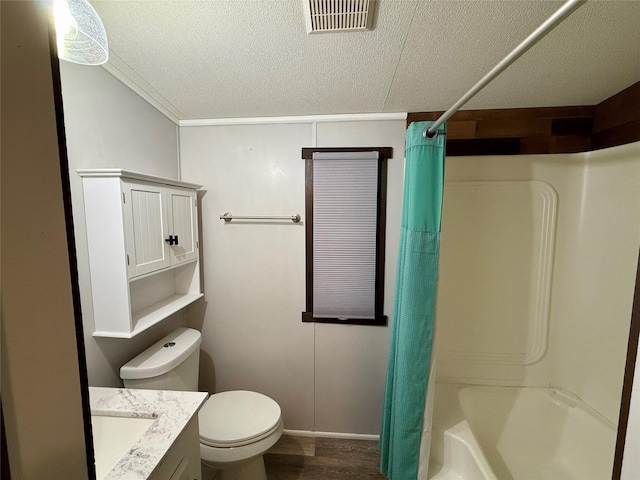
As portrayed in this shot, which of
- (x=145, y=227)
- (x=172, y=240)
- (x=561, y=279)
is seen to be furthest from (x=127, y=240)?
(x=561, y=279)

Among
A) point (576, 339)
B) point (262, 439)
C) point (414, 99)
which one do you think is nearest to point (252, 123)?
point (414, 99)

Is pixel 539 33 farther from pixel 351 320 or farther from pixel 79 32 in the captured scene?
pixel 351 320

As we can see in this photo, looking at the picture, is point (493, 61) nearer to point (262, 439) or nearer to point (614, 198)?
point (614, 198)

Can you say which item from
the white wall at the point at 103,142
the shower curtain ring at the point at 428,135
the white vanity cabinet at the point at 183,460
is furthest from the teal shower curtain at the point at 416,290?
the white wall at the point at 103,142

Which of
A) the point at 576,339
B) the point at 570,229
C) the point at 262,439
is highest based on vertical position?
the point at 570,229

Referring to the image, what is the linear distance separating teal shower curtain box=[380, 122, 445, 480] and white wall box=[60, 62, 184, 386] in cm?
141

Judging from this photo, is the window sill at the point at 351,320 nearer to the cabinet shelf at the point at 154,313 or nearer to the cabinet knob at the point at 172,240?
the cabinet shelf at the point at 154,313

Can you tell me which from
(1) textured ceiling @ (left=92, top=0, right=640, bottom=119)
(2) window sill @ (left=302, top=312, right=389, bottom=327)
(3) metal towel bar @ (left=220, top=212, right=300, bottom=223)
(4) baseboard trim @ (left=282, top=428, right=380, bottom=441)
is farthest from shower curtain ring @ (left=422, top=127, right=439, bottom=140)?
(4) baseboard trim @ (left=282, top=428, right=380, bottom=441)

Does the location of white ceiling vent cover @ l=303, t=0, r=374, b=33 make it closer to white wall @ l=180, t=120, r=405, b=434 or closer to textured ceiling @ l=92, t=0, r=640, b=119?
textured ceiling @ l=92, t=0, r=640, b=119

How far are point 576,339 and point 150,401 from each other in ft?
7.59

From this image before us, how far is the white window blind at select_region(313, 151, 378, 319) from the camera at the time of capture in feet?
5.69

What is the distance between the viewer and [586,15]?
90 centimetres

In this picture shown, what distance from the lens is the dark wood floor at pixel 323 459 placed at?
1.65 m

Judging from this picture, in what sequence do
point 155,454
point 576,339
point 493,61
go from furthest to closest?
1. point 576,339
2. point 493,61
3. point 155,454
